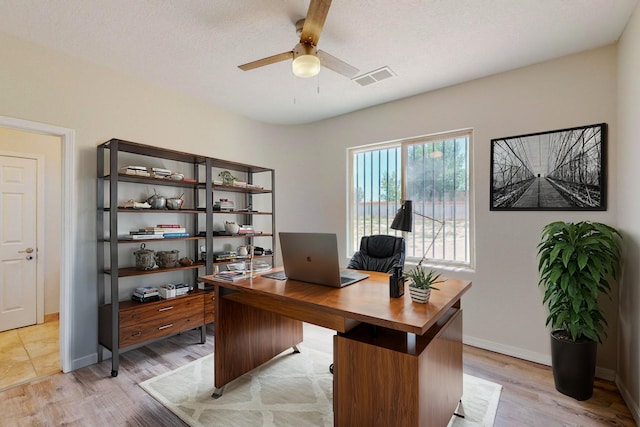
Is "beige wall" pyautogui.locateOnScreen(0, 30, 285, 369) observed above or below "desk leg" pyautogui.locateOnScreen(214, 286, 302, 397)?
above

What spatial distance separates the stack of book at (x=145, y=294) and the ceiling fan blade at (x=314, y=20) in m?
2.56

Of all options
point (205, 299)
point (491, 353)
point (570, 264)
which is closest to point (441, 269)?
point (491, 353)

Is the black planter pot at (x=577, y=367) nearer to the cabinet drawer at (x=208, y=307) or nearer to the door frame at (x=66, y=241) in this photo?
the cabinet drawer at (x=208, y=307)

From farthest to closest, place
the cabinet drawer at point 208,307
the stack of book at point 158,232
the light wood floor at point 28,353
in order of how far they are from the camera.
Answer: the cabinet drawer at point 208,307, the stack of book at point 158,232, the light wood floor at point 28,353

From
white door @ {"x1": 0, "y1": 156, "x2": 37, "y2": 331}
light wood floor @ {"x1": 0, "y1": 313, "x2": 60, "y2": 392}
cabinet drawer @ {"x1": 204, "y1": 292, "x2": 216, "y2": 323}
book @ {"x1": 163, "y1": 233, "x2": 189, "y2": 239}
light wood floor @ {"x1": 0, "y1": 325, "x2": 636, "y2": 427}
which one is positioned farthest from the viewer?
white door @ {"x1": 0, "y1": 156, "x2": 37, "y2": 331}

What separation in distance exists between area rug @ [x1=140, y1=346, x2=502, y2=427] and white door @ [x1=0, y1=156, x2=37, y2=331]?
2401 millimetres

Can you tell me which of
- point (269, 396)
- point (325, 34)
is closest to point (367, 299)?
point (269, 396)

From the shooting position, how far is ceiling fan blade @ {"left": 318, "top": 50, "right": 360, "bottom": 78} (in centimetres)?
200

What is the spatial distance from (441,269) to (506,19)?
227 cm

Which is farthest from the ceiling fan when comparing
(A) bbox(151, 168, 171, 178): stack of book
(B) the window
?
(B) the window

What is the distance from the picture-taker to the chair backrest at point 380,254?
274 centimetres

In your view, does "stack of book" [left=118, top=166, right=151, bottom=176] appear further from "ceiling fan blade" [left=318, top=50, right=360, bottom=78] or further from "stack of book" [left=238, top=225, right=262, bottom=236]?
"ceiling fan blade" [left=318, top=50, right=360, bottom=78]

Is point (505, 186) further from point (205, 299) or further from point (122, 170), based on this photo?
point (122, 170)

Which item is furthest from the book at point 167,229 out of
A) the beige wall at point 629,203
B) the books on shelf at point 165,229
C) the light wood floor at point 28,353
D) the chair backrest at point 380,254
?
the beige wall at point 629,203
